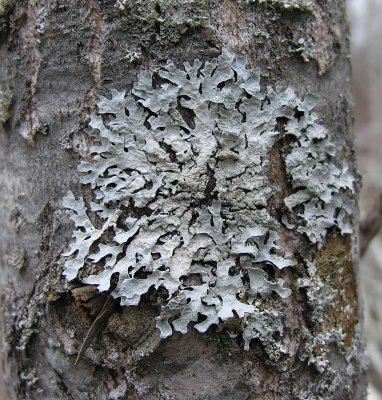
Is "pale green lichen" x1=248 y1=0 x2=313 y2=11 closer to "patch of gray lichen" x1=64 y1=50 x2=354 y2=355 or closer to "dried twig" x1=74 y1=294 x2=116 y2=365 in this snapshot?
"patch of gray lichen" x1=64 y1=50 x2=354 y2=355

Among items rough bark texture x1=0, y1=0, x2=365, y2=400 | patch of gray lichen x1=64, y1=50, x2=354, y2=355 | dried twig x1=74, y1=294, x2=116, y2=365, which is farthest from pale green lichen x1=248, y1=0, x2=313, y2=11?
dried twig x1=74, y1=294, x2=116, y2=365

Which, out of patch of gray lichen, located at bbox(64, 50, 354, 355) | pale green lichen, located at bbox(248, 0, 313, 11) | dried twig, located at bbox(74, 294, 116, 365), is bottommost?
dried twig, located at bbox(74, 294, 116, 365)

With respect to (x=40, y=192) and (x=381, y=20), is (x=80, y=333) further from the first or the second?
(x=381, y=20)

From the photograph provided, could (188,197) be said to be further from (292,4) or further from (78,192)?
(292,4)

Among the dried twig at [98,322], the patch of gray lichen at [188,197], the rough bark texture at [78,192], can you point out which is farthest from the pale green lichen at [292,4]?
the dried twig at [98,322]

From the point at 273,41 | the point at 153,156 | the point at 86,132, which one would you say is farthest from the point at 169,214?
the point at 273,41

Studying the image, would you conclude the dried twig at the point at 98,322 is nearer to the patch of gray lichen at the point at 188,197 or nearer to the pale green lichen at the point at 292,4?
the patch of gray lichen at the point at 188,197
